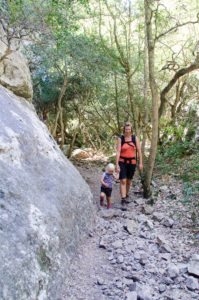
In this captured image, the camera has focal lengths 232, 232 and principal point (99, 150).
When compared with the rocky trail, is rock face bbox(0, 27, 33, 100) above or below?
above

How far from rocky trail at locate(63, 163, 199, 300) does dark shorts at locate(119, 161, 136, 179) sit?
0.78 metres

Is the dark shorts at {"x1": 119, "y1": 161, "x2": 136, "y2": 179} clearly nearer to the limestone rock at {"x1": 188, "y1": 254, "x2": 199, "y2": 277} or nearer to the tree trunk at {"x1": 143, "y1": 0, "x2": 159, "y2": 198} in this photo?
the tree trunk at {"x1": 143, "y1": 0, "x2": 159, "y2": 198}

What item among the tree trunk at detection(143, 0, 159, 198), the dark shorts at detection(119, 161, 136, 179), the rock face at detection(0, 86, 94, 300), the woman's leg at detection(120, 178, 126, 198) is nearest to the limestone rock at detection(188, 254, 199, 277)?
the rock face at detection(0, 86, 94, 300)

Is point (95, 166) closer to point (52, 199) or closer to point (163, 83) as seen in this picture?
point (163, 83)

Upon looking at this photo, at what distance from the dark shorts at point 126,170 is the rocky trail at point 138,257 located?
0.78 meters

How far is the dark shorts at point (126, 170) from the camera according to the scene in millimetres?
5516

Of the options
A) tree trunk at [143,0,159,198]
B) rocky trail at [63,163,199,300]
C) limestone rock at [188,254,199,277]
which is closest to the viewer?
rocky trail at [63,163,199,300]

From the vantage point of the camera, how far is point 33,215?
252 centimetres

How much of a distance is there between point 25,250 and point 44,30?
17.2ft

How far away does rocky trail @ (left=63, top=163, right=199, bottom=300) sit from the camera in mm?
2691

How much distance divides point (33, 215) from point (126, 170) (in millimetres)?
3479

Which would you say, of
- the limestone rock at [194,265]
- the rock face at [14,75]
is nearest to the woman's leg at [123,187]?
the limestone rock at [194,265]

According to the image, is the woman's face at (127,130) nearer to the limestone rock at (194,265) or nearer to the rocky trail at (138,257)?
the rocky trail at (138,257)

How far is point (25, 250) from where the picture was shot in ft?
7.05
